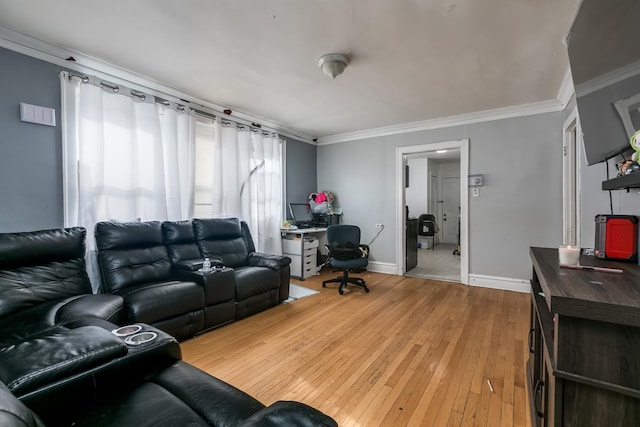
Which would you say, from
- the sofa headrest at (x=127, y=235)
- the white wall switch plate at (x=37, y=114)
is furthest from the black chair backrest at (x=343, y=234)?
the white wall switch plate at (x=37, y=114)

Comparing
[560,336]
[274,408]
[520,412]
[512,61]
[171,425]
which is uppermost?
[512,61]

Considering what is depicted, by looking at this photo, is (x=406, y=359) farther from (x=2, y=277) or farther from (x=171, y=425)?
(x=2, y=277)

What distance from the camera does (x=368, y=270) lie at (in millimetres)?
4965

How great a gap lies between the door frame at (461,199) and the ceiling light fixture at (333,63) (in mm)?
2362

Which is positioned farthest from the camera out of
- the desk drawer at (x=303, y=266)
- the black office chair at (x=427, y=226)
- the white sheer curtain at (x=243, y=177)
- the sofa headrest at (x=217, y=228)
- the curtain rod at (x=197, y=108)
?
the black office chair at (x=427, y=226)

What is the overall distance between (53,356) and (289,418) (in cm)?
84

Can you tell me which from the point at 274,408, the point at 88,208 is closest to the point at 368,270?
the point at 88,208

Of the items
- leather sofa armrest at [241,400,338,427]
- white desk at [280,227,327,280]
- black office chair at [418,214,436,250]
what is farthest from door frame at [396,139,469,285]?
leather sofa armrest at [241,400,338,427]

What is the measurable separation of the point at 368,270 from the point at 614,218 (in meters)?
3.66

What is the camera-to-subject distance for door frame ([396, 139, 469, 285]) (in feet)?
13.3

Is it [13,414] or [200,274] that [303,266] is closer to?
[200,274]

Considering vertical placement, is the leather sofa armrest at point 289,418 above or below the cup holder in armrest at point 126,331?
above

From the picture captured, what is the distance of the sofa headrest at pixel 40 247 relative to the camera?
1906 millimetres

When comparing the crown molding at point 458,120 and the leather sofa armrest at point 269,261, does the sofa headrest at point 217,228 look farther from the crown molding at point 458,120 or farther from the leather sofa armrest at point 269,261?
the crown molding at point 458,120
